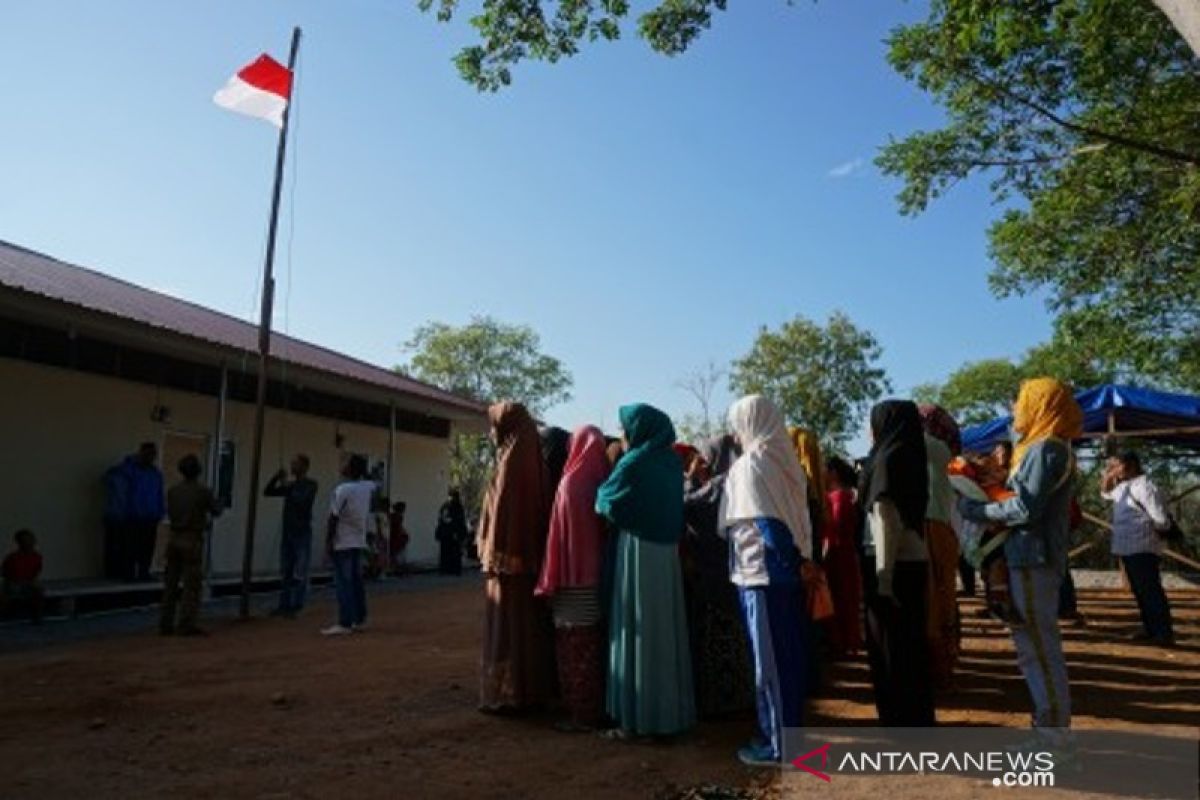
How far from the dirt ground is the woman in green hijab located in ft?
0.64

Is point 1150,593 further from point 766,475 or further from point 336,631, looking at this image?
point 336,631

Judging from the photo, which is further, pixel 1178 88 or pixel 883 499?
pixel 1178 88

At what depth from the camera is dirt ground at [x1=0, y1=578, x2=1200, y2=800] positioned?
378 cm

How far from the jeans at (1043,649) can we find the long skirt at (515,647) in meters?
2.45

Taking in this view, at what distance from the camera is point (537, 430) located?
5.20m

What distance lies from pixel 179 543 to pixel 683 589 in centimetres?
554

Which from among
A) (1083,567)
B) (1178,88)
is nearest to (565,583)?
(1178,88)

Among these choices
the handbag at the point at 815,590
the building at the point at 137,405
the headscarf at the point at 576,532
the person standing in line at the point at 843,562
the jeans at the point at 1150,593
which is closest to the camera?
the handbag at the point at 815,590

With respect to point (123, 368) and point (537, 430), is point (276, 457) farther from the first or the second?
point (537, 430)

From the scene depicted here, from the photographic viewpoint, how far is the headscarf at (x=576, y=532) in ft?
14.9

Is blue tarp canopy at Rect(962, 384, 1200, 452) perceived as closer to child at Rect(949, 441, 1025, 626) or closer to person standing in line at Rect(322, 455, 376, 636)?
child at Rect(949, 441, 1025, 626)

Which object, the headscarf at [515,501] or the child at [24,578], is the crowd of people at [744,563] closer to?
the headscarf at [515,501]

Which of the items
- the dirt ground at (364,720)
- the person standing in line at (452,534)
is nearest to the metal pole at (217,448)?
the dirt ground at (364,720)

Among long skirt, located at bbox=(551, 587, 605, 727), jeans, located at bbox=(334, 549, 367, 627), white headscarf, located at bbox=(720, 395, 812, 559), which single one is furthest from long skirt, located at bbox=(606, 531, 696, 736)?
jeans, located at bbox=(334, 549, 367, 627)
